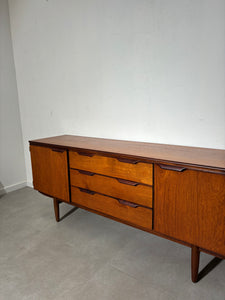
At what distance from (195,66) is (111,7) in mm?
939

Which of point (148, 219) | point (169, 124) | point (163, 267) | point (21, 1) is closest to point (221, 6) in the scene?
point (169, 124)

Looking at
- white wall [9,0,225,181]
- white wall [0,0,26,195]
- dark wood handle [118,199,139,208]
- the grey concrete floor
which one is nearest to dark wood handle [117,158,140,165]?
dark wood handle [118,199,139,208]

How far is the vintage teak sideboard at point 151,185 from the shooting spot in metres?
1.36

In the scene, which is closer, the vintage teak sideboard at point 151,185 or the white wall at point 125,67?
the vintage teak sideboard at point 151,185

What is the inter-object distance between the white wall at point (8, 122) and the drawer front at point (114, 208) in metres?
1.52

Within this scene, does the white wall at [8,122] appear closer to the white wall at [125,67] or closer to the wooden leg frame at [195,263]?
the white wall at [125,67]

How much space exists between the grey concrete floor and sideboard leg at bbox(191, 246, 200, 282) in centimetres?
5

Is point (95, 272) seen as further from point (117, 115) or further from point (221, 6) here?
point (221, 6)

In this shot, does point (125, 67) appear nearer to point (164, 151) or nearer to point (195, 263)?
point (164, 151)

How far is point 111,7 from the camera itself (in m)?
2.11

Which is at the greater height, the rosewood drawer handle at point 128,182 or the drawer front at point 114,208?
the rosewood drawer handle at point 128,182

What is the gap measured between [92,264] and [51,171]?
2.86 ft

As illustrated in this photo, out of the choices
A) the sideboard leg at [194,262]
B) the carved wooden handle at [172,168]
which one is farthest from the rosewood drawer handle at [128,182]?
the sideboard leg at [194,262]

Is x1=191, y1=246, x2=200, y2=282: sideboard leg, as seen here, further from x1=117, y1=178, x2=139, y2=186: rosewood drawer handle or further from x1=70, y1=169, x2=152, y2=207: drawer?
x1=117, y1=178, x2=139, y2=186: rosewood drawer handle
